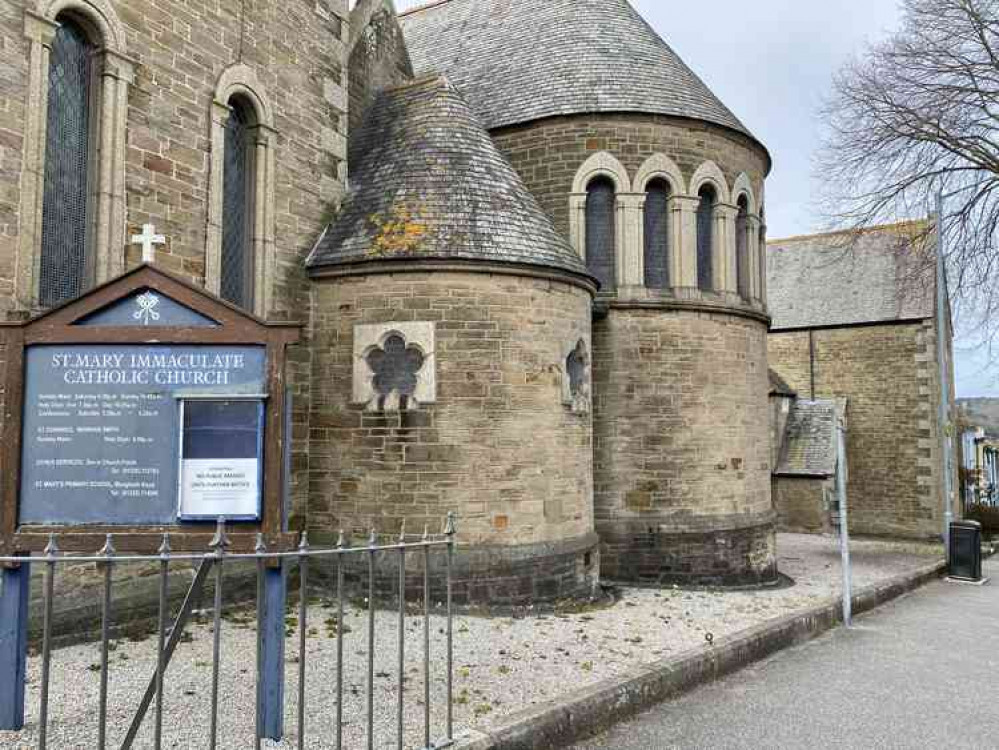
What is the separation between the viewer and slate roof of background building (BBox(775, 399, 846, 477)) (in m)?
22.1

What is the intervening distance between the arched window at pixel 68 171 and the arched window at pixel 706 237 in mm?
9514

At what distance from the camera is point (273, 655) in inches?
200

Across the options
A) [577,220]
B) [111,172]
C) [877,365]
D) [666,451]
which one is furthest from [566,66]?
[877,365]

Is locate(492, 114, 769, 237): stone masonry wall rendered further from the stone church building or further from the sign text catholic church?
the sign text catholic church

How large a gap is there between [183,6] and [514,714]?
27.6ft

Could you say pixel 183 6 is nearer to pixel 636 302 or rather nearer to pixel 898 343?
pixel 636 302

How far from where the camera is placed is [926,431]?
23469 mm

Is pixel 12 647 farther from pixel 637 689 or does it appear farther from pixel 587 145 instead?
pixel 587 145

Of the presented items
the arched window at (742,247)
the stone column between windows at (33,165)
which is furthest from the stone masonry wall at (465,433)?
the arched window at (742,247)

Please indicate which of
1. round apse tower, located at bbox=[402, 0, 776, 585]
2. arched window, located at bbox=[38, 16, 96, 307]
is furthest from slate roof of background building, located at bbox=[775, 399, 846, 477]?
arched window, located at bbox=[38, 16, 96, 307]

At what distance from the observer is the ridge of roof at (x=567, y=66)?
44.1 ft

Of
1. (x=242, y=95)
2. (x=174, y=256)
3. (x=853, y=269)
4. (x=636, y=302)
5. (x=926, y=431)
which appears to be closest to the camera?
(x=174, y=256)

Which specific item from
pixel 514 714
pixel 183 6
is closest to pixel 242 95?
pixel 183 6

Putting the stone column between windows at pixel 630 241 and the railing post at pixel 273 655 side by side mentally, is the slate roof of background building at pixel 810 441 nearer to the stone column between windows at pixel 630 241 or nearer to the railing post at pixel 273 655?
the stone column between windows at pixel 630 241
